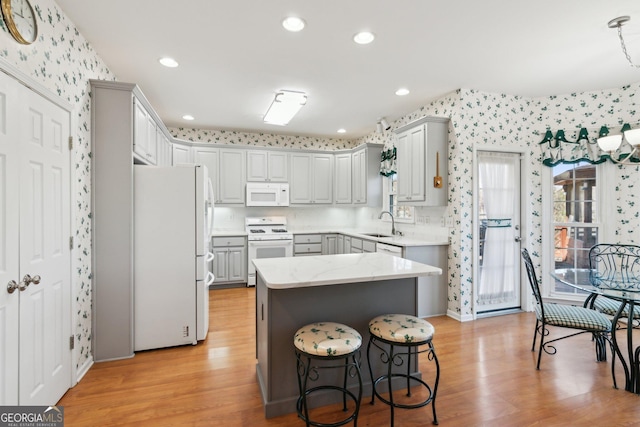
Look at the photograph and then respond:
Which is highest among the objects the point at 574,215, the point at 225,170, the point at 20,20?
the point at 20,20

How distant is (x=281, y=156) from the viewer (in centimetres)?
562

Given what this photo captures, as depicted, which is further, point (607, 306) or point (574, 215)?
point (574, 215)

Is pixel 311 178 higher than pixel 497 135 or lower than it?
lower

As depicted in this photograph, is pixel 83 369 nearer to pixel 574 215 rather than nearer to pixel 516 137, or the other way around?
pixel 516 137

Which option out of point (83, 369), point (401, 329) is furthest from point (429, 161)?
point (83, 369)

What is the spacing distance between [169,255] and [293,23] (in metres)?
2.29

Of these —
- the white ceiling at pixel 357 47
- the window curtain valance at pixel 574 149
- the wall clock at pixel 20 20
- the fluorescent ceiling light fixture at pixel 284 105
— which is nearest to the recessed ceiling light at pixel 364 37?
the white ceiling at pixel 357 47

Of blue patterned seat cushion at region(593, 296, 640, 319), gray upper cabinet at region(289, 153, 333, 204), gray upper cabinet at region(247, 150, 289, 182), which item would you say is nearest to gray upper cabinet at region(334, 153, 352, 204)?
gray upper cabinet at region(289, 153, 333, 204)

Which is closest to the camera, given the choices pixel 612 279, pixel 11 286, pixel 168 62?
pixel 11 286

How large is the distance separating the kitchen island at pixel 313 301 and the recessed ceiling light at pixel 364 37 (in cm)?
185

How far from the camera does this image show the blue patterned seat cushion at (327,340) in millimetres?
1653

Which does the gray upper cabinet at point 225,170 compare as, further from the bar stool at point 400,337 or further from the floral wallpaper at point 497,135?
the bar stool at point 400,337

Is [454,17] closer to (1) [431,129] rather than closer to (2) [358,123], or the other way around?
(1) [431,129]

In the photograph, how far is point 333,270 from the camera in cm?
205
